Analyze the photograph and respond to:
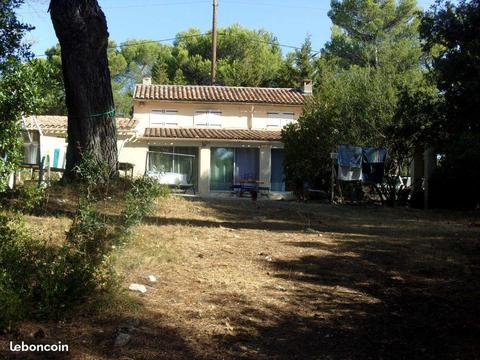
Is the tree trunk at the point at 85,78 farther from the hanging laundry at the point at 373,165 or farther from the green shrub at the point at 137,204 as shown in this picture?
the hanging laundry at the point at 373,165

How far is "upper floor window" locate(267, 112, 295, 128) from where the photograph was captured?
29109mm

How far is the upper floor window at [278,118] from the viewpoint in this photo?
29.1 m

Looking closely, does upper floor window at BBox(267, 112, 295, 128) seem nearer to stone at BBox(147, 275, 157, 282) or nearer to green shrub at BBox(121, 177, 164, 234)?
green shrub at BBox(121, 177, 164, 234)

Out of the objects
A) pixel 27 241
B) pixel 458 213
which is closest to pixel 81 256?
pixel 27 241

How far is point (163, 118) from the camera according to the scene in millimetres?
28453

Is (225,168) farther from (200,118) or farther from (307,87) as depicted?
(307,87)

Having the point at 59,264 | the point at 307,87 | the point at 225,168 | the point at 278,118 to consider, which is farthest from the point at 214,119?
the point at 59,264

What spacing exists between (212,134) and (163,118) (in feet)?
10.3

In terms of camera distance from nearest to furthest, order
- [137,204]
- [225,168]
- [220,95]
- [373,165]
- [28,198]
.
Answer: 1. [137,204]
2. [28,198]
3. [373,165]
4. [225,168]
5. [220,95]

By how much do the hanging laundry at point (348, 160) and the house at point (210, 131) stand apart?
8175 millimetres

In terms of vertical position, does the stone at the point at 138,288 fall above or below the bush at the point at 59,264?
below

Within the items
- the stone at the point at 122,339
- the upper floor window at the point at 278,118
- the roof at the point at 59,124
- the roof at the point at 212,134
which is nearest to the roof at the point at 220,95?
the upper floor window at the point at 278,118

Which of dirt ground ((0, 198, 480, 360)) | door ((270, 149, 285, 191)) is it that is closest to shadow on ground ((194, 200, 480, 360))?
dirt ground ((0, 198, 480, 360))

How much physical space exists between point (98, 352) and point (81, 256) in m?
1.21
